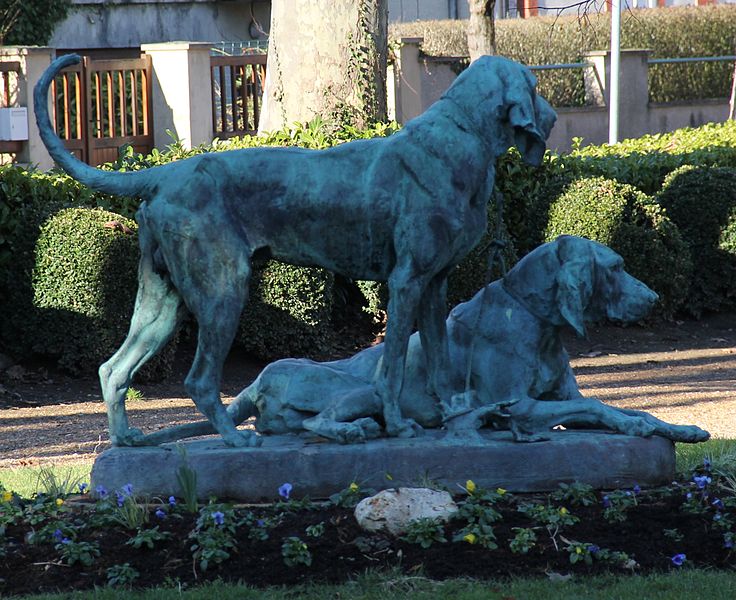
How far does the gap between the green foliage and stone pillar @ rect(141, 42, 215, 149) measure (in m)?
3.93

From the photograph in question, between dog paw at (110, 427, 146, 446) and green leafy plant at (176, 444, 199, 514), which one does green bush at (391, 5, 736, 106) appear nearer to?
dog paw at (110, 427, 146, 446)

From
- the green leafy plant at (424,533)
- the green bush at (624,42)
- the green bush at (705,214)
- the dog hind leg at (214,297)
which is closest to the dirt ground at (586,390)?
the green bush at (705,214)

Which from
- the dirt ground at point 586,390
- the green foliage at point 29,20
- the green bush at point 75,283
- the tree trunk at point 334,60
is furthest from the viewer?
the green foliage at point 29,20

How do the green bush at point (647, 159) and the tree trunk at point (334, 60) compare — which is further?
the green bush at point (647, 159)

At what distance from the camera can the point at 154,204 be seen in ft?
18.4

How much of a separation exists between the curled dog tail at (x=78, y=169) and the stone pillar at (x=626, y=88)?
794 inches

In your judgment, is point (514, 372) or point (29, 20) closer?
point (514, 372)

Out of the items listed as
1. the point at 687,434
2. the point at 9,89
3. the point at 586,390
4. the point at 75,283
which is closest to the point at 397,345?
the point at 687,434

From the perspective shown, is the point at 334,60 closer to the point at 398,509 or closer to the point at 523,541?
the point at 398,509

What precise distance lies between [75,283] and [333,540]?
5.74m

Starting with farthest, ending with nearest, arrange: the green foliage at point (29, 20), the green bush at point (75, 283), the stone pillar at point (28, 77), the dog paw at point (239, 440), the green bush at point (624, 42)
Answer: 1. the green bush at point (624, 42)
2. the green foliage at point (29, 20)
3. the stone pillar at point (28, 77)
4. the green bush at point (75, 283)
5. the dog paw at point (239, 440)

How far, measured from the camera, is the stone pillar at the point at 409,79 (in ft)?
65.1

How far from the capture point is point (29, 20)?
23.0m

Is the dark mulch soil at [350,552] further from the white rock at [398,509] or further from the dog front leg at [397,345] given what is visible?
the dog front leg at [397,345]
